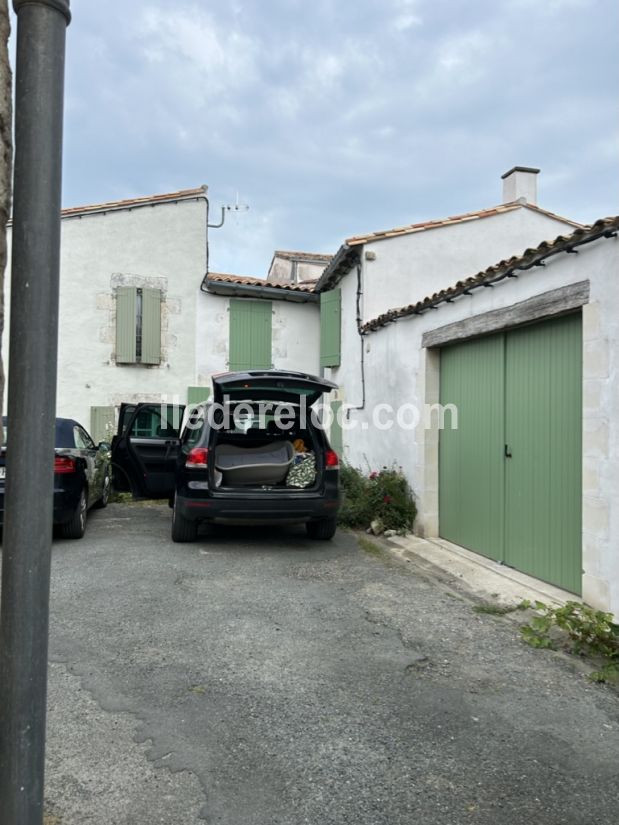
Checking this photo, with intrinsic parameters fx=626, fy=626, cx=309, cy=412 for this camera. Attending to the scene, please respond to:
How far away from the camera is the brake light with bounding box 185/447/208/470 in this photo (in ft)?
21.1

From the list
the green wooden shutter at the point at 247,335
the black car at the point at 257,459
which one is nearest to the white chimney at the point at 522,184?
the green wooden shutter at the point at 247,335

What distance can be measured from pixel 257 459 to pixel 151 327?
683 centimetres

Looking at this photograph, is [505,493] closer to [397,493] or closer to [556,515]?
[556,515]

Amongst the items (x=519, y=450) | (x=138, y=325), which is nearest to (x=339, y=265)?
(x=138, y=325)

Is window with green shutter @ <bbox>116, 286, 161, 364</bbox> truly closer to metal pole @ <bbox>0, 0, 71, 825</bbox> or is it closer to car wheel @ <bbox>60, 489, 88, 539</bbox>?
car wheel @ <bbox>60, 489, 88, 539</bbox>

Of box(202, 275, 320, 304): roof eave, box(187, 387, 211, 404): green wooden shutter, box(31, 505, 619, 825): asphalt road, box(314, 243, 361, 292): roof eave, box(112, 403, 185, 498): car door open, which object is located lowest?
box(31, 505, 619, 825): asphalt road

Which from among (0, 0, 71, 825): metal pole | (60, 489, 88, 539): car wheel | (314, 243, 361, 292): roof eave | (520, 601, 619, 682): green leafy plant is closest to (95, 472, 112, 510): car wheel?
(60, 489, 88, 539): car wheel

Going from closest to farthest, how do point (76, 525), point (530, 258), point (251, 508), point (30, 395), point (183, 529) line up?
1. point (30, 395)
2. point (530, 258)
3. point (251, 508)
4. point (183, 529)
5. point (76, 525)

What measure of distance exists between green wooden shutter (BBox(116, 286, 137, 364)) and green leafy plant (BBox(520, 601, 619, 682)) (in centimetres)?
1038

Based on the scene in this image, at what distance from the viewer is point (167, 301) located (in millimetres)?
13211

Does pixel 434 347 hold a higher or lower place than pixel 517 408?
higher

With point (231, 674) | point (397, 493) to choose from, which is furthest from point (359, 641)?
point (397, 493)

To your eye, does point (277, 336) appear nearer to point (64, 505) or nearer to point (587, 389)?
A: point (64, 505)

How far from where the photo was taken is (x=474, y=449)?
6.70 m
